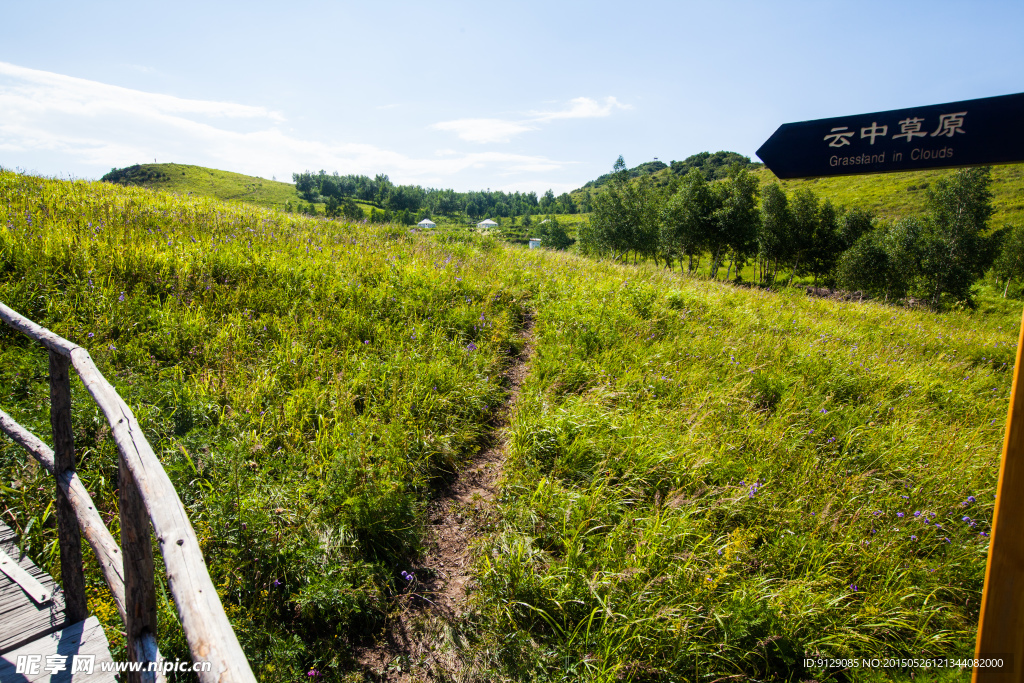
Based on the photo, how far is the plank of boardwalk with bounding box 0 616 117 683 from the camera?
200 centimetres

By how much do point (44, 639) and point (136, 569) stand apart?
4.03 ft

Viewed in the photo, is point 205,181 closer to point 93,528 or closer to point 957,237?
point 93,528

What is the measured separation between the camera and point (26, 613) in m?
2.27

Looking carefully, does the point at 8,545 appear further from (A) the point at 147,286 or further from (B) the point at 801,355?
(B) the point at 801,355

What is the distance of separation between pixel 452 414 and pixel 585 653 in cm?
287

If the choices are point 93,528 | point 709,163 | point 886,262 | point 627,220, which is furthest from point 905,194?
point 93,528

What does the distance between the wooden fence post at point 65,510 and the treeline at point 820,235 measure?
40.1m

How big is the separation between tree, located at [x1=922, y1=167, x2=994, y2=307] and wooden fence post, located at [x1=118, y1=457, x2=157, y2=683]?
168 ft

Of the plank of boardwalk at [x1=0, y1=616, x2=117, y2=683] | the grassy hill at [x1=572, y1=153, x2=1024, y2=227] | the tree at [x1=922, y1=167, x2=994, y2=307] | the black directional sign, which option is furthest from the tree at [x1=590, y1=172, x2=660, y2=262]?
the plank of boardwalk at [x1=0, y1=616, x2=117, y2=683]

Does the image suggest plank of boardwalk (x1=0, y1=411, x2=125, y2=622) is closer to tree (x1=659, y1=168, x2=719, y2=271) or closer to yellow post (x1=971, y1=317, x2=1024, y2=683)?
yellow post (x1=971, y1=317, x2=1024, y2=683)

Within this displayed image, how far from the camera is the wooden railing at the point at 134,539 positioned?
116 centimetres

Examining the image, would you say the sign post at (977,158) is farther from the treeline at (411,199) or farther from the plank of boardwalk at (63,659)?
the treeline at (411,199)

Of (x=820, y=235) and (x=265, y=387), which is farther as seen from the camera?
(x=820, y=235)

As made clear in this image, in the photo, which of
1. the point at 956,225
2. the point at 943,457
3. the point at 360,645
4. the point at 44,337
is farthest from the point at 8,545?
the point at 956,225
